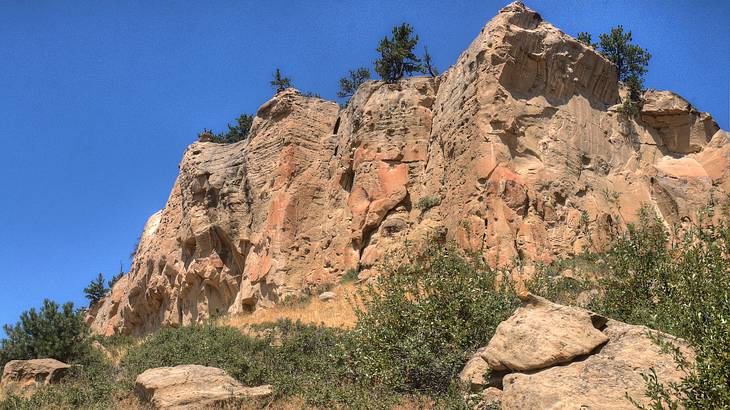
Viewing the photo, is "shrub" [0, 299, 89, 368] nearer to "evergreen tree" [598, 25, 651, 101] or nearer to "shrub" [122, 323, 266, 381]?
"shrub" [122, 323, 266, 381]

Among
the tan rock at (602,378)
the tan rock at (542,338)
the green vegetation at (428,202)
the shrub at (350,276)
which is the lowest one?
the tan rock at (602,378)

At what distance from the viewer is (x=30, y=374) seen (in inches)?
635

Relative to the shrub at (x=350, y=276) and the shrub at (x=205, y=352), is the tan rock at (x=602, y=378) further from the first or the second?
the shrub at (x=350, y=276)

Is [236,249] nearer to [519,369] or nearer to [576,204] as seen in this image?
[576,204]

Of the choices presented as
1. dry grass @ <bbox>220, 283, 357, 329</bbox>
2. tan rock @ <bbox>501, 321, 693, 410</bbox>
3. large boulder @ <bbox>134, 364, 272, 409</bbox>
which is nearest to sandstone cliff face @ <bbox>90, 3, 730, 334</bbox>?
dry grass @ <bbox>220, 283, 357, 329</bbox>

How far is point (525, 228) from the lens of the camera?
1862cm

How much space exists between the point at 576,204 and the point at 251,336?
411 inches

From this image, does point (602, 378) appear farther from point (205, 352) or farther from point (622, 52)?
point (622, 52)

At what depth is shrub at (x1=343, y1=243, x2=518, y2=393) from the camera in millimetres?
10852

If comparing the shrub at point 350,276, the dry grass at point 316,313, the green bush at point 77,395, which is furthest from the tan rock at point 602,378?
the shrub at point 350,276

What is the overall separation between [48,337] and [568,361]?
17.4m

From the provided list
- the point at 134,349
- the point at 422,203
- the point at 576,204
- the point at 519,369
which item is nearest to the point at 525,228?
the point at 576,204

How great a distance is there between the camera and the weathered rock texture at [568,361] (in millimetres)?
7504

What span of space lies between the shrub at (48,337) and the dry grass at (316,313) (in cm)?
457
